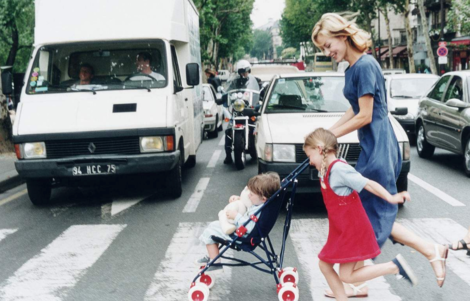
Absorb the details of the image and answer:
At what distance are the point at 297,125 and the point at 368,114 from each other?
3795 millimetres

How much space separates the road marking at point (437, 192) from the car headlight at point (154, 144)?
12.0 feet

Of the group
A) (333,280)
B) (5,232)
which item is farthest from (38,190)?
(333,280)

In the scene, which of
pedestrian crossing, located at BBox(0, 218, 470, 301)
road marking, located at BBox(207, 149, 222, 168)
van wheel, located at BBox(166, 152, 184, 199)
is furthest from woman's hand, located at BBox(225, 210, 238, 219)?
road marking, located at BBox(207, 149, 222, 168)

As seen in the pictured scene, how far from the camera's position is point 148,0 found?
348 inches

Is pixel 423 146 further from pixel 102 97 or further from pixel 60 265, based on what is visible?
pixel 60 265

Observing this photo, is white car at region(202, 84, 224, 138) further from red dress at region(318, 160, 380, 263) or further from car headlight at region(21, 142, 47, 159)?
red dress at region(318, 160, 380, 263)

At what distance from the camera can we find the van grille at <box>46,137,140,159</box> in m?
7.83

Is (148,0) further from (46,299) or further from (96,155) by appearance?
(46,299)

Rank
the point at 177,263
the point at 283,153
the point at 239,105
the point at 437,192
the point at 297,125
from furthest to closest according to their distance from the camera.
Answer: the point at 239,105 < the point at 437,192 < the point at 297,125 < the point at 283,153 < the point at 177,263

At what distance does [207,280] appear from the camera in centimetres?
471

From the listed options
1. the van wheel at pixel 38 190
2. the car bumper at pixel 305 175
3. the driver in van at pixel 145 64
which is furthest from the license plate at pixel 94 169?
the car bumper at pixel 305 175

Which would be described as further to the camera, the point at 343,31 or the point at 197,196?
the point at 197,196

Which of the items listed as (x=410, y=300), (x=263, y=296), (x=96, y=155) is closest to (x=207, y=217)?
(x=96, y=155)

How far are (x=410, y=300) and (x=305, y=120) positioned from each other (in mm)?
3955
